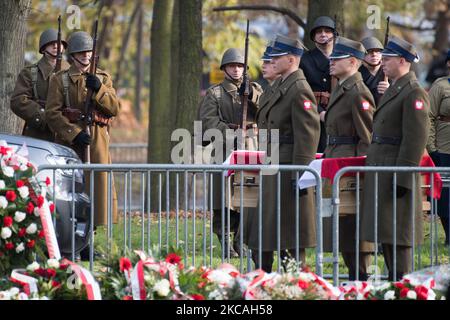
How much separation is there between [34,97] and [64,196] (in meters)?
3.30

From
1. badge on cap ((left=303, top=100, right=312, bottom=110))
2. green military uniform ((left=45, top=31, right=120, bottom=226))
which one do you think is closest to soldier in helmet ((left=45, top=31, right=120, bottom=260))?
green military uniform ((left=45, top=31, right=120, bottom=226))

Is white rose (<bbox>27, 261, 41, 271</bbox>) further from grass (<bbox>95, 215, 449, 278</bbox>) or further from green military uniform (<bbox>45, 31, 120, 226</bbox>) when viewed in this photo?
green military uniform (<bbox>45, 31, 120, 226</bbox>)

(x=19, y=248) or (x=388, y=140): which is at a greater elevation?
(x=388, y=140)

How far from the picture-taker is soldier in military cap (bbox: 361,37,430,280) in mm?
10102

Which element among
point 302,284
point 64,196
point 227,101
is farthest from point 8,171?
point 227,101

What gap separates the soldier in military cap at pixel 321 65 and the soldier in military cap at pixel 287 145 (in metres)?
2.11

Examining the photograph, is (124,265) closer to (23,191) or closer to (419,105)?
(23,191)

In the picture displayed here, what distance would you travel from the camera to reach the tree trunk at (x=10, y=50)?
14742 millimetres

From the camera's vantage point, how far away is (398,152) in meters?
10.4

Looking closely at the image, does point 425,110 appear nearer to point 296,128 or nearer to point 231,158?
point 296,128

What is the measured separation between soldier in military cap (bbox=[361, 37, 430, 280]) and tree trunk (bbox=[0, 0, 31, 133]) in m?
5.47

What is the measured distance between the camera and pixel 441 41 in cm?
3653
